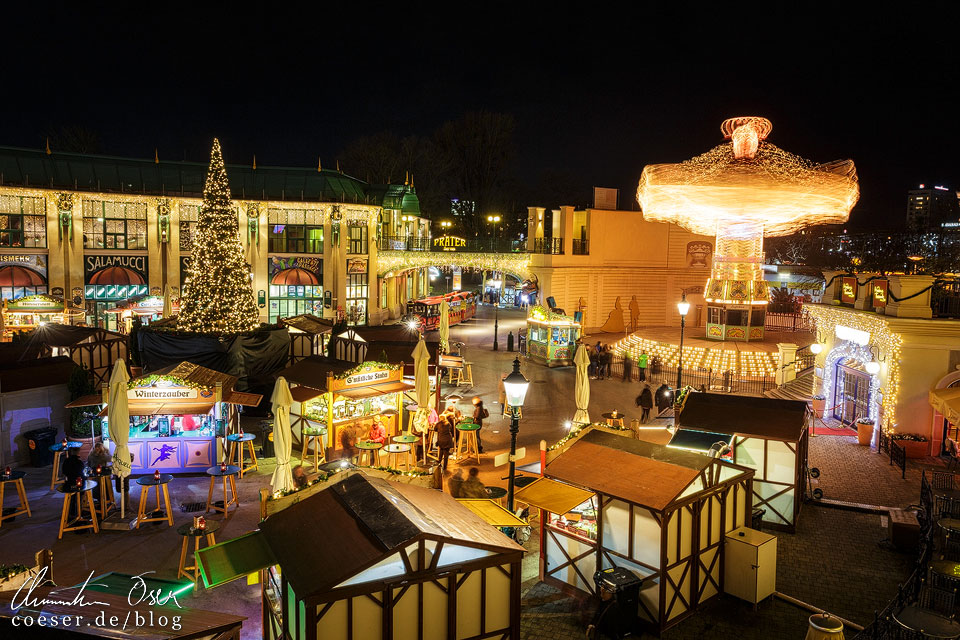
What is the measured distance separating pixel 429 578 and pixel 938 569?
24.4 ft

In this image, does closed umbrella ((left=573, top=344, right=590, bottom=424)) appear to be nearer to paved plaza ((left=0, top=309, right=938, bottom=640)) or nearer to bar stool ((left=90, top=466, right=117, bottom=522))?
paved plaza ((left=0, top=309, right=938, bottom=640))

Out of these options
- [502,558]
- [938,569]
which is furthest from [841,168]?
[502,558]

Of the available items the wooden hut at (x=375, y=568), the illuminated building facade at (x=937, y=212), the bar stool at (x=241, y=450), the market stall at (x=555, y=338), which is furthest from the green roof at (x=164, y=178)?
the wooden hut at (x=375, y=568)

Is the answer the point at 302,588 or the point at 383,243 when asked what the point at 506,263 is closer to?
the point at 383,243

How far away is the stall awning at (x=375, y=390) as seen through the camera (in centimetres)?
1639

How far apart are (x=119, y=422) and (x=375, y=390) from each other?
19.5 feet

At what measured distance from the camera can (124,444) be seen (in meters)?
12.7

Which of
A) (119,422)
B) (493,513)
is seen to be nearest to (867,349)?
(493,513)

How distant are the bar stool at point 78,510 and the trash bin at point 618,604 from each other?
8.97 metres

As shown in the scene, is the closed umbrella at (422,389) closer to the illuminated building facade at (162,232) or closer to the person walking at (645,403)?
the person walking at (645,403)

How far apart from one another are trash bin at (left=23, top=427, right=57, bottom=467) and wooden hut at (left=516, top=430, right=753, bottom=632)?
468 inches

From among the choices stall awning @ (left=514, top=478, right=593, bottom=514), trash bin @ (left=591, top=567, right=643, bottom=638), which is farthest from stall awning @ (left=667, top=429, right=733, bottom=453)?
trash bin @ (left=591, top=567, right=643, bottom=638)

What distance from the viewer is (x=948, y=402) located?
49.6 feet

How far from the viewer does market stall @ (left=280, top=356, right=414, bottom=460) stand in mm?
16391
